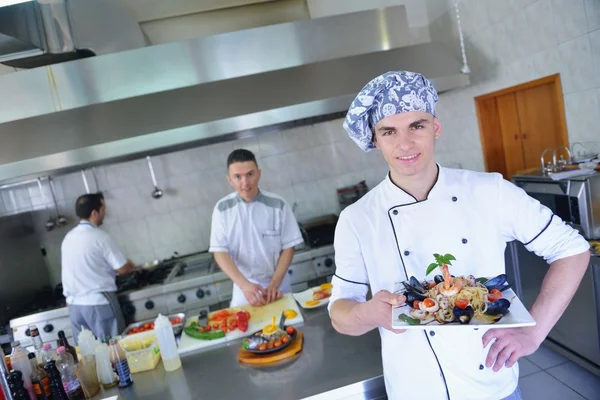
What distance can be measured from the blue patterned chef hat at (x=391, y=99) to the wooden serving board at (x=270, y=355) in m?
0.95

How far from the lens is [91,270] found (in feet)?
10.2

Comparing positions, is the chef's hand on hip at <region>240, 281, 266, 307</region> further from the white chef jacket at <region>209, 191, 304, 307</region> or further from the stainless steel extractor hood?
the stainless steel extractor hood

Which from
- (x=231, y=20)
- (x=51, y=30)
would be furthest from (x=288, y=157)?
(x=51, y=30)

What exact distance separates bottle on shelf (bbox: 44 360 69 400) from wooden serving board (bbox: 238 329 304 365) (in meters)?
0.68

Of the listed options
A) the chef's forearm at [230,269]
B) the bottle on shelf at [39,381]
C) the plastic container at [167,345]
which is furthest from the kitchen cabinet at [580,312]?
the bottle on shelf at [39,381]

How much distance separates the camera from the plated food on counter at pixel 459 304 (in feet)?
3.26

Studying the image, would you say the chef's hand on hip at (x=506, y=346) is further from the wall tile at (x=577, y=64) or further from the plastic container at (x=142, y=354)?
the wall tile at (x=577, y=64)

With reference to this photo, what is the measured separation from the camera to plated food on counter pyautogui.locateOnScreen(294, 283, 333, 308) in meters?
2.08

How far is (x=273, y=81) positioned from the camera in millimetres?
2965

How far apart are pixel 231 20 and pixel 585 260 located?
3911mm

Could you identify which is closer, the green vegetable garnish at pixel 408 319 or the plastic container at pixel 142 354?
the green vegetable garnish at pixel 408 319

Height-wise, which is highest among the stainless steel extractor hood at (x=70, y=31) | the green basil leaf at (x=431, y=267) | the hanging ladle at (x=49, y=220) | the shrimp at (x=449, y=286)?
the stainless steel extractor hood at (x=70, y=31)

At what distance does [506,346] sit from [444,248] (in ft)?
0.99

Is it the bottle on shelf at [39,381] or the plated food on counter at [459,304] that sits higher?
the plated food on counter at [459,304]
